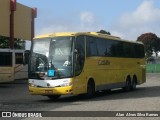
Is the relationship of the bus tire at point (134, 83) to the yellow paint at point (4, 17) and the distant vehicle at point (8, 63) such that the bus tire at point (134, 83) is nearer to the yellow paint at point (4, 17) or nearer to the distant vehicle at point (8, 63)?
the distant vehicle at point (8, 63)

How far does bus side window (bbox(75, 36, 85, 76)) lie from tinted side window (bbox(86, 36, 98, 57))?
61cm

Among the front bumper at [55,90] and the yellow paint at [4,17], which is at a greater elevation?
the yellow paint at [4,17]

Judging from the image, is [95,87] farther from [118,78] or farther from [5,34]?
[5,34]

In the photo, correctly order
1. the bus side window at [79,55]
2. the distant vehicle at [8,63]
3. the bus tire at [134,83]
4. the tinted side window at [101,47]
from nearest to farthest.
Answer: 1. the bus side window at [79,55]
2. the tinted side window at [101,47]
3. the bus tire at [134,83]
4. the distant vehicle at [8,63]

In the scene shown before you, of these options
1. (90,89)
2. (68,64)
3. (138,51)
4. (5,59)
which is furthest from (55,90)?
(5,59)

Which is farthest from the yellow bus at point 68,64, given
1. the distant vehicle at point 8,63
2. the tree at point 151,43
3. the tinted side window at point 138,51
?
the tree at point 151,43

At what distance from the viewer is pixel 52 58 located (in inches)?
820

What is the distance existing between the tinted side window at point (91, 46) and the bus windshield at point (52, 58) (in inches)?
63.3

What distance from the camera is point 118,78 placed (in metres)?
27.0

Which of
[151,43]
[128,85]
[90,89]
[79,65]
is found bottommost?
[128,85]

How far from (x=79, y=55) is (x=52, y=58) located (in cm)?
128

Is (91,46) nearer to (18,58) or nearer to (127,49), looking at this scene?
(127,49)

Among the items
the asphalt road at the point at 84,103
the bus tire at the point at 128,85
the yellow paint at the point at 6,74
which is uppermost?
the yellow paint at the point at 6,74

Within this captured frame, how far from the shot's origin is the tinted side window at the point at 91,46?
73.5ft
